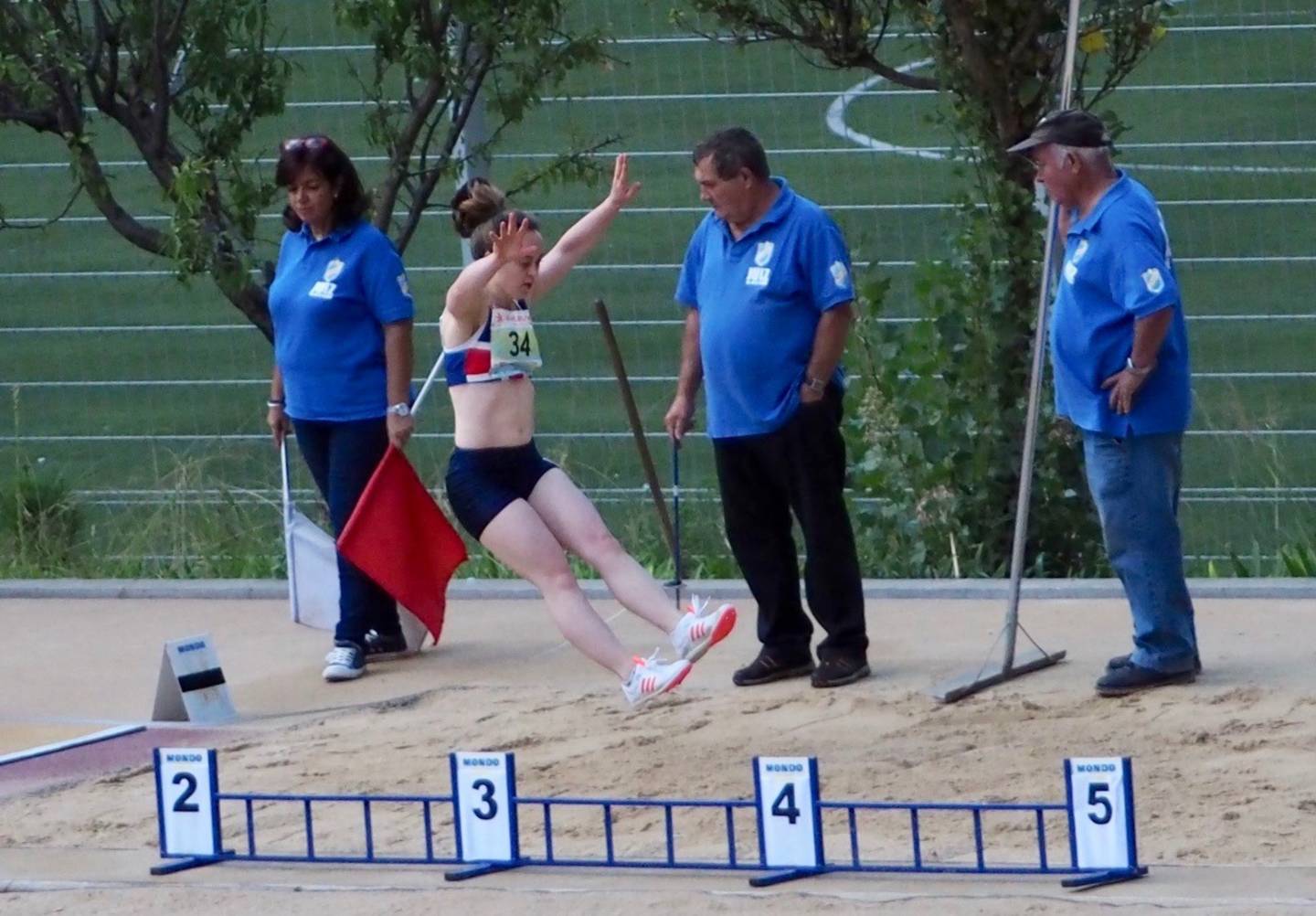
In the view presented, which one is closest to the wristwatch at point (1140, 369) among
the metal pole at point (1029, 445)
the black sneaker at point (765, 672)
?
the metal pole at point (1029, 445)

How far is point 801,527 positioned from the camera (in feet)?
24.7

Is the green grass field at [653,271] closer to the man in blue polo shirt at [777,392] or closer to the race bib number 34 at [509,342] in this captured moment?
the man in blue polo shirt at [777,392]

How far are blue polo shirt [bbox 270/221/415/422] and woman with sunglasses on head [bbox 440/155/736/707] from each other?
542mm

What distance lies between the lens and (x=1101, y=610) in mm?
8391

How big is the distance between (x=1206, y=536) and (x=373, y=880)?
6.62 m

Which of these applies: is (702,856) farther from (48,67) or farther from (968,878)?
(48,67)

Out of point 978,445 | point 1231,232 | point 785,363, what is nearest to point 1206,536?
point 978,445

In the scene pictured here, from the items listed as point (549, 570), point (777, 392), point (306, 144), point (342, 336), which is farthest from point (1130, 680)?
point (306, 144)

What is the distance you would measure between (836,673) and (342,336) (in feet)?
6.40

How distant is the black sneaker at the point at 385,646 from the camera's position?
8.24 m

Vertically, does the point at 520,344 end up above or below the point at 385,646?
above

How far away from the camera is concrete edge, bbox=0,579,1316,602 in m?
8.55

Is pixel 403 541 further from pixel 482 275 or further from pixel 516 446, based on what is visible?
pixel 482 275

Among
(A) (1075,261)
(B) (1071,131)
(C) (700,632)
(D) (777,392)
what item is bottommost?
(C) (700,632)
